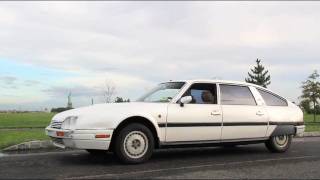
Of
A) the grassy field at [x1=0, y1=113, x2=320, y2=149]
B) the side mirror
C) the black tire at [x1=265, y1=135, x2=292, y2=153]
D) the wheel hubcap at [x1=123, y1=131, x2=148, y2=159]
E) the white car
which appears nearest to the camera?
the white car

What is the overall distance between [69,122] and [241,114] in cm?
346

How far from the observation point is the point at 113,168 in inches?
324

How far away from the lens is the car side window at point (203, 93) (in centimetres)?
976

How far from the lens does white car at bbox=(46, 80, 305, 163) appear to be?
28.1 feet

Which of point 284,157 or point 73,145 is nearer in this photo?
point 73,145

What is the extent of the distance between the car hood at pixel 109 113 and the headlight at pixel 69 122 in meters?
0.07

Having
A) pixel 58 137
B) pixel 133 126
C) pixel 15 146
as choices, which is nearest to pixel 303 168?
pixel 133 126

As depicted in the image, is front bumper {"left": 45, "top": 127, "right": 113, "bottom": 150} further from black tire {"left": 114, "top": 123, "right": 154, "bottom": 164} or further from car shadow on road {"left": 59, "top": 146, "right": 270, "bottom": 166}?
car shadow on road {"left": 59, "top": 146, "right": 270, "bottom": 166}

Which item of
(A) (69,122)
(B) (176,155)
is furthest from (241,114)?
(A) (69,122)

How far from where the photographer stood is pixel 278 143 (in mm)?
11000

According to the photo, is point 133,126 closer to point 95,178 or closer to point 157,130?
point 157,130

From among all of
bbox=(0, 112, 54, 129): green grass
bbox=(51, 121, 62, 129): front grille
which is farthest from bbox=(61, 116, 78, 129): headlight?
bbox=(0, 112, 54, 129): green grass

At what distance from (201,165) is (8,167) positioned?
3177 mm

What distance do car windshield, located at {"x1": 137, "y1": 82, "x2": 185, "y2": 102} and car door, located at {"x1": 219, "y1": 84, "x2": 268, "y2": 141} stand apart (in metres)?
0.97
